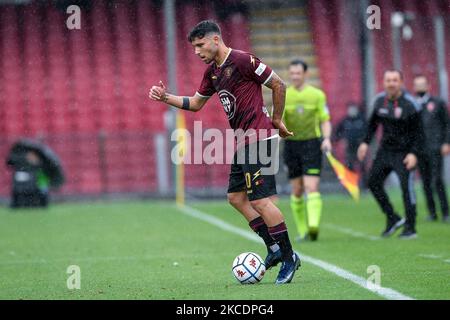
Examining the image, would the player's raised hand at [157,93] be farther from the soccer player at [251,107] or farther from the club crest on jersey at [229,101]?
the club crest on jersey at [229,101]

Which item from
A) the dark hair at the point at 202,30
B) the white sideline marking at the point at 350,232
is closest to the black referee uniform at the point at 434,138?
the white sideline marking at the point at 350,232

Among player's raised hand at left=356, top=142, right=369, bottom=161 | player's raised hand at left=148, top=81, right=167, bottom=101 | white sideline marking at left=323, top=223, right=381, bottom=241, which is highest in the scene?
player's raised hand at left=148, top=81, right=167, bottom=101

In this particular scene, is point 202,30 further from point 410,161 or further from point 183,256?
point 410,161

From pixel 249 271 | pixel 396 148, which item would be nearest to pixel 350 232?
pixel 396 148

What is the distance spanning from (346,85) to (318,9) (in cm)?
274

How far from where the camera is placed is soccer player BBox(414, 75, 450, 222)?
16.3 metres

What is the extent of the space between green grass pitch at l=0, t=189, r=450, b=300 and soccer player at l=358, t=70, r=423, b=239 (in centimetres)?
38

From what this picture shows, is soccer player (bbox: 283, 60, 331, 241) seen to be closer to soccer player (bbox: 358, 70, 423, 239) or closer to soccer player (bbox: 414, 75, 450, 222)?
soccer player (bbox: 358, 70, 423, 239)

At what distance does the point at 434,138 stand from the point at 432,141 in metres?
0.07

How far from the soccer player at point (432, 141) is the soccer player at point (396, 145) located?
2869 mm

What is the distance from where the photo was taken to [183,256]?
1155cm

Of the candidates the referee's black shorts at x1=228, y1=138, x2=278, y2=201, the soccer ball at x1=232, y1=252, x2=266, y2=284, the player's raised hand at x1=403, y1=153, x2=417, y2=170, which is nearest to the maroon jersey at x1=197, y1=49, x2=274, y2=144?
the referee's black shorts at x1=228, y1=138, x2=278, y2=201

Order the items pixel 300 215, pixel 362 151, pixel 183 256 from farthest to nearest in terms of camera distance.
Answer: pixel 300 215 < pixel 362 151 < pixel 183 256
